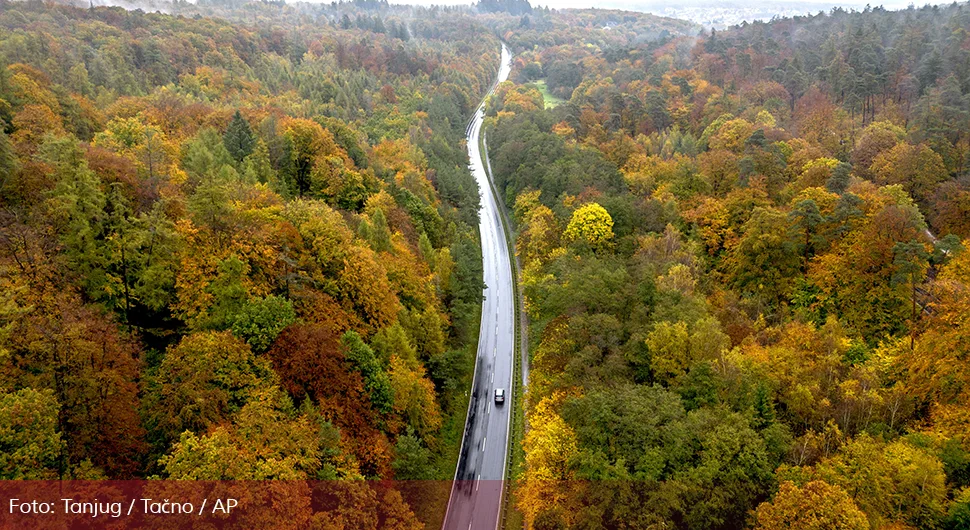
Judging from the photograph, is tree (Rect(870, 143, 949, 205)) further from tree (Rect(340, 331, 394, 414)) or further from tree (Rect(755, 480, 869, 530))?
tree (Rect(340, 331, 394, 414))

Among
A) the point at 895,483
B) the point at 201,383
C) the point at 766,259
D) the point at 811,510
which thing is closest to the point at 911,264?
the point at 766,259

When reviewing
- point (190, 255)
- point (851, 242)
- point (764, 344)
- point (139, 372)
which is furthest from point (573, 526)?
point (851, 242)

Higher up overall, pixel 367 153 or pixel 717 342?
pixel 367 153

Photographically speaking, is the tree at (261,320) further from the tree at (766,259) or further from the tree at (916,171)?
the tree at (916,171)

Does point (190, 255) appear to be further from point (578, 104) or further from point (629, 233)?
point (578, 104)

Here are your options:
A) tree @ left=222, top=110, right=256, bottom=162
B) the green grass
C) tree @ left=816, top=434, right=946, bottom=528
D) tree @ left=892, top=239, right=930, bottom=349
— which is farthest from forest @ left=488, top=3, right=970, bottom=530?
the green grass

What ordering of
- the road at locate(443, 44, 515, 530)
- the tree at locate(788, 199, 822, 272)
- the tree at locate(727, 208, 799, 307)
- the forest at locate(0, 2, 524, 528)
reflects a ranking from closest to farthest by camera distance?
the forest at locate(0, 2, 524, 528)
the road at locate(443, 44, 515, 530)
the tree at locate(788, 199, 822, 272)
the tree at locate(727, 208, 799, 307)

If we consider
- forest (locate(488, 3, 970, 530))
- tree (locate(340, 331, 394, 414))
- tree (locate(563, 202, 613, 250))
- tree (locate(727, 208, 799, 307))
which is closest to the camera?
forest (locate(488, 3, 970, 530))

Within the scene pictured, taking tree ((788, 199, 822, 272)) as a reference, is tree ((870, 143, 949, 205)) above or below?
above
